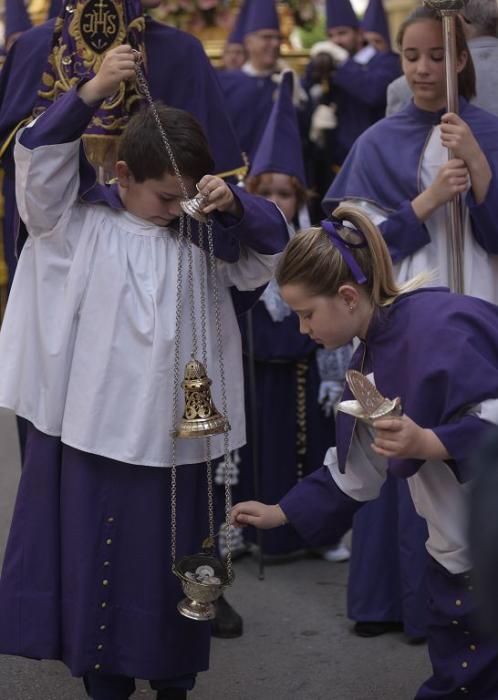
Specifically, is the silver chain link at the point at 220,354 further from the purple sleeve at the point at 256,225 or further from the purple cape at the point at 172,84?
the purple cape at the point at 172,84

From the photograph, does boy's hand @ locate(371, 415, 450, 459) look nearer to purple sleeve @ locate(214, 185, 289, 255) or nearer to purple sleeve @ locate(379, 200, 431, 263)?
purple sleeve @ locate(214, 185, 289, 255)

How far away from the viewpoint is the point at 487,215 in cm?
409

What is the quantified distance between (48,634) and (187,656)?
36cm

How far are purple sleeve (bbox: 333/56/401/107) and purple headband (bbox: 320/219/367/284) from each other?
176 inches

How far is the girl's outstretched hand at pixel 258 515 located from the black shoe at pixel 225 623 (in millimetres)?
1299

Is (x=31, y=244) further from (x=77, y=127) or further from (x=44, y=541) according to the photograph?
(x=44, y=541)

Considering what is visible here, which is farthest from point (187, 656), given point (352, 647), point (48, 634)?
point (352, 647)

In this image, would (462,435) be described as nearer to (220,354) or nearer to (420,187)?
(220,354)

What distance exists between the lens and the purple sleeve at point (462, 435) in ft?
9.41

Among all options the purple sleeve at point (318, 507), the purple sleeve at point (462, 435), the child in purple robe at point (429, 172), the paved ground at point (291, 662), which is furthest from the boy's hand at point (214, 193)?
the paved ground at point (291, 662)

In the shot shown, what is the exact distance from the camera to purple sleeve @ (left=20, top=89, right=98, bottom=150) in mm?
3312

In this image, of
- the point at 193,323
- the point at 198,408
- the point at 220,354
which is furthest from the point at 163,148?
the point at 198,408

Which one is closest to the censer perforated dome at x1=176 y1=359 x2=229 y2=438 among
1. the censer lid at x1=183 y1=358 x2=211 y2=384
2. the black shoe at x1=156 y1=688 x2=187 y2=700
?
the censer lid at x1=183 y1=358 x2=211 y2=384

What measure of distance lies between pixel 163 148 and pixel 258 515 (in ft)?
3.05
